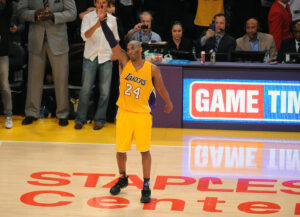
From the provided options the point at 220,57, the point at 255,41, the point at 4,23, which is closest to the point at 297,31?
the point at 255,41

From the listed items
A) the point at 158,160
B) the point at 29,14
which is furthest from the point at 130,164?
the point at 29,14

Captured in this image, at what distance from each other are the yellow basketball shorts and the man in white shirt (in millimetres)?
3191

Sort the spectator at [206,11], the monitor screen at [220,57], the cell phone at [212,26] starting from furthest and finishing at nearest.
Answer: the spectator at [206,11]
the cell phone at [212,26]
the monitor screen at [220,57]

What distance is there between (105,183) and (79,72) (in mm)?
4041

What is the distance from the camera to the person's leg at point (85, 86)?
954 cm

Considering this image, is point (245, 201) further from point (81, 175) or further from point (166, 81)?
point (166, 81)

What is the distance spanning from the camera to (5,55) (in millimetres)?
9430

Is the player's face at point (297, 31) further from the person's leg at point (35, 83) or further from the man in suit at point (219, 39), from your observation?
the person's leg at point (35, 83)

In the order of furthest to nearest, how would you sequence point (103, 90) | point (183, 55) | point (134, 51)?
point (183, 55) → point (103, 90) → point (134, 51)

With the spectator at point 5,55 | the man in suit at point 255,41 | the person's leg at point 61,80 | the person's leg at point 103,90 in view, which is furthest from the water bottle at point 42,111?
the man in suit at point 255,41

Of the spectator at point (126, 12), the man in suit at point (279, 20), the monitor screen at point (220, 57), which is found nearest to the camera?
the monitor screen at point (220, 57)

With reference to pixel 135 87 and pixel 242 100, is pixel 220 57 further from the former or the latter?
pixel 135 87

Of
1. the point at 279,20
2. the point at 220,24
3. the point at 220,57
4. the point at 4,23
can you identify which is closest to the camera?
the point at 4,23

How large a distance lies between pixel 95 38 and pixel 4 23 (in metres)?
1.45
